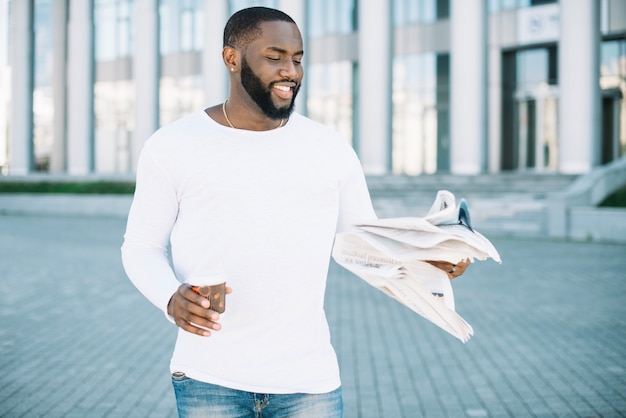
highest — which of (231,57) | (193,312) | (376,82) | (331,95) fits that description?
(331,95)

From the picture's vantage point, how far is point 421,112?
98.0 feet

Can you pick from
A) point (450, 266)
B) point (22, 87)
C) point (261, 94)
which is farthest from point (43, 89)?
point (450, 266)

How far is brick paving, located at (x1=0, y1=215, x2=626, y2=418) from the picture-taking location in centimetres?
477

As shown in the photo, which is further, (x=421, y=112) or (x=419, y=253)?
(x=421, y=112)

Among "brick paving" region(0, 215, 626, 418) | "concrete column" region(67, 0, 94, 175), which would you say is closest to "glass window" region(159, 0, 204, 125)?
"concrete column" region(67, 0, 94, 175)

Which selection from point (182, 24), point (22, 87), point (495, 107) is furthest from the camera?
point (22, 87)

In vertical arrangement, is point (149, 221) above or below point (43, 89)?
below

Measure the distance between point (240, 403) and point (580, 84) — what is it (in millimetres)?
22132

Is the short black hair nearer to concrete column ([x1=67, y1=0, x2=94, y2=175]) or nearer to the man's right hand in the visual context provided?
the man's right hand

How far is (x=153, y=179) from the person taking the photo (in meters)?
1.99

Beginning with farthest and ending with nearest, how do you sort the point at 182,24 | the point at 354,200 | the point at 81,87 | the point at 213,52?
the point at 182,24
the point at 81,87
the point at 213,52
the point at 354,200

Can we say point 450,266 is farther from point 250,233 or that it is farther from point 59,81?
point 59,81

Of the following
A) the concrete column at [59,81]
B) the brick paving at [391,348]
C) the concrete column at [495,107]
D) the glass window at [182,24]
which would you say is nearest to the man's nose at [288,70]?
the brick paving at [391,348]

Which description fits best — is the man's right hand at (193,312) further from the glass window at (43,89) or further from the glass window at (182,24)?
the glass window at (43,89)
